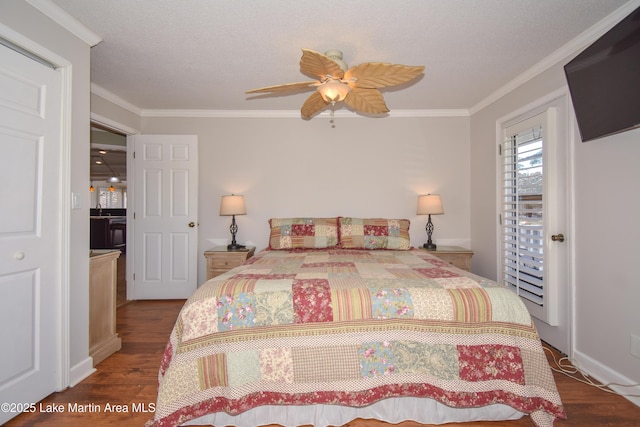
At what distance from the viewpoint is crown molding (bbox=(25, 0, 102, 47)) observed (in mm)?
1786

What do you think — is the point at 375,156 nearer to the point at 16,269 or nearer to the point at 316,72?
the point at 316,72

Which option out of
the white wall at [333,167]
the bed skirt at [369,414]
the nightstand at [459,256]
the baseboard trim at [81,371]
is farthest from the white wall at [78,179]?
the nightstand at [459,256]

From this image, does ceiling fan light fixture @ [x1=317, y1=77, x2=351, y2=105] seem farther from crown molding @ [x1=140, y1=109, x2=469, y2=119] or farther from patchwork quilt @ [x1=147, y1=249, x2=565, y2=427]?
crown molding @ [x1=140, y1=109, x2=469, y2=119]

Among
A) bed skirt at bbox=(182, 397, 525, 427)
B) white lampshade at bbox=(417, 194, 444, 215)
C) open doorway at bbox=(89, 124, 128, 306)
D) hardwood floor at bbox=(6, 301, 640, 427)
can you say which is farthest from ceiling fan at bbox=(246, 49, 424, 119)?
open doorway at bbox=(89, 124, 128, 306)

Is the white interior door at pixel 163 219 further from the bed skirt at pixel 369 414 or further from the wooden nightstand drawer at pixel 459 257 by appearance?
the wooden nightstand drawer at pixel 459 257

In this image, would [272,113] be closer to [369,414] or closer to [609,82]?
[609,82]

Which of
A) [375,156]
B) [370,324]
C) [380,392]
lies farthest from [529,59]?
[380,392]

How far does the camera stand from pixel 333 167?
12.5ft

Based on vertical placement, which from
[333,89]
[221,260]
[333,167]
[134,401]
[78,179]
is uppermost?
[333,89]

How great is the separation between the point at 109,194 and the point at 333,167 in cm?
1229

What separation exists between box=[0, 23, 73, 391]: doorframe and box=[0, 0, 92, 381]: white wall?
0.03 m

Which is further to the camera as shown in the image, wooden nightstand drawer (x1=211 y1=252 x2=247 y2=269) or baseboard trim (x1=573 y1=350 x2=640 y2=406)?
wooden nightstand drawer (x1=211 y1=252 x2=247 y2=269)

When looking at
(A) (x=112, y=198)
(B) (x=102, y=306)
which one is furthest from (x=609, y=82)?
(A) (x=112, y=198)

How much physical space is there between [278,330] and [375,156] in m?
2.79
